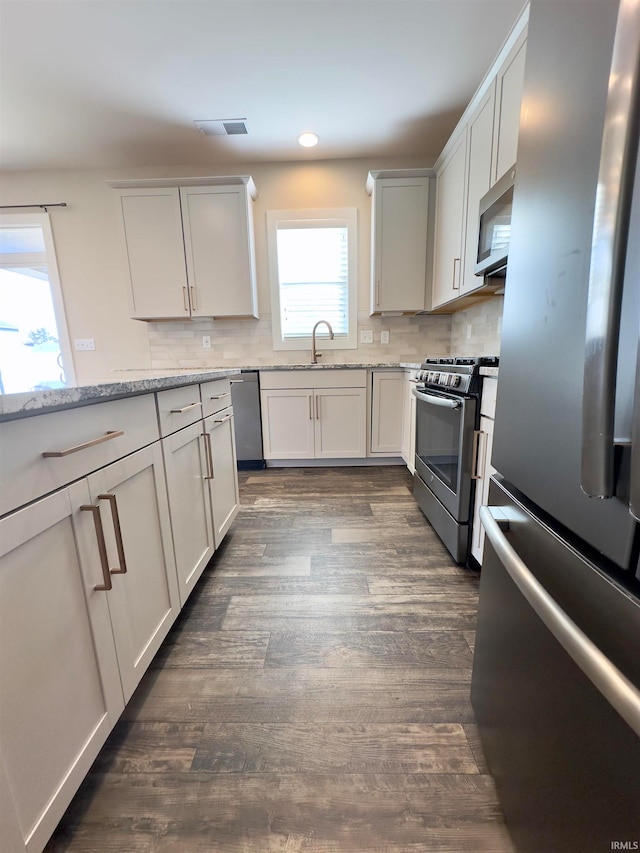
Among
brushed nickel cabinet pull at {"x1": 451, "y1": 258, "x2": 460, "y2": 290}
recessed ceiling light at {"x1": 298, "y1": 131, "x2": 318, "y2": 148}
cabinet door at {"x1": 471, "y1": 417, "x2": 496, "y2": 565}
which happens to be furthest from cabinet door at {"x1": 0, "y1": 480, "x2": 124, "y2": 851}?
recessed ceiling light at {"x1": 298, "y1": 131, "x2": 318, "y2": 148}

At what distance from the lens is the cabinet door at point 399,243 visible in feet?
9.08

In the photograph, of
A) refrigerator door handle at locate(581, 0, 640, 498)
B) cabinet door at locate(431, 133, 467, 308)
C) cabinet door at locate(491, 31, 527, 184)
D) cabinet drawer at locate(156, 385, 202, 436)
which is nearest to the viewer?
refrigerator door handle at locate(581, 0, 640, 498)

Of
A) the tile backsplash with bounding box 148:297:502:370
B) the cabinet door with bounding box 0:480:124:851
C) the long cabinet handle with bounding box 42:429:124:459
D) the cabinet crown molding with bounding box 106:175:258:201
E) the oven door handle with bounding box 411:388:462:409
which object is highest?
the cabinet crown molding with bounding box 106:175:258:201

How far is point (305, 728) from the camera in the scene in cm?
94

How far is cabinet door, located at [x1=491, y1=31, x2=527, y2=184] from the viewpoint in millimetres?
1460

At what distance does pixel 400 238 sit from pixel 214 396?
2.23 m

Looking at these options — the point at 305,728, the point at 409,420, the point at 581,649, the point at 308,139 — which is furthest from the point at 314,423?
the point at 581,649

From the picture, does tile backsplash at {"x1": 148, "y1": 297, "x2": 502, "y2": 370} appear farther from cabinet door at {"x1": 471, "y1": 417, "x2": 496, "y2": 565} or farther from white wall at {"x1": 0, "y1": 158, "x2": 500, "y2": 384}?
cabinet door at {"x1": 471, "y1": 417, "x2": 496, "y2": 565}

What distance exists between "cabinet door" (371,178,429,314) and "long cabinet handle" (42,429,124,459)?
103 inches

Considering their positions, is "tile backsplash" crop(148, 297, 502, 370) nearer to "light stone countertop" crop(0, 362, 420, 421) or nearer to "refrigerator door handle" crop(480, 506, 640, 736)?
"light stone countertop" crop(0, 362, 420, 421)

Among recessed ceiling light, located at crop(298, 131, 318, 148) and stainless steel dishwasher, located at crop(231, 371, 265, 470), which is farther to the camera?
stainless steel dishwasher, located at crop(231, 371, 265, 470)

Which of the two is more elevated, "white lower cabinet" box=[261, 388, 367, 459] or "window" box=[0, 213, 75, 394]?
"window" box=[0, 213, 75, 394]

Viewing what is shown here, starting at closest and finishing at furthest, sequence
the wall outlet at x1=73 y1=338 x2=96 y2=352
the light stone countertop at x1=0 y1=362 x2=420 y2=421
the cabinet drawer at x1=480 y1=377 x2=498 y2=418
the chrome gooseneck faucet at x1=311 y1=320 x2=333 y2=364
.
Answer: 1. the light stone countertop at x1=0 y1=362 x2=420 y2=421
2. the cabinet drawer at x1=480 y1=377 x2=498 y2=418
3. the chrome gooseneck faucet at x1=311 y1=320 x2=333 y2=364
4. the wall outlet at x1=73 y1=338 x2=96 y2=352

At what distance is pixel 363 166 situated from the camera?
3.06 m
